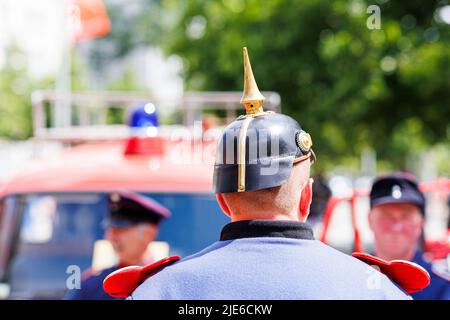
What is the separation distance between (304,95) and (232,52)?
1.75 metres

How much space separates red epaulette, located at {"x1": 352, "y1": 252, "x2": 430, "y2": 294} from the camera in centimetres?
201

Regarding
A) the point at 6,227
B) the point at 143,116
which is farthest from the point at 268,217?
the point at 6,227

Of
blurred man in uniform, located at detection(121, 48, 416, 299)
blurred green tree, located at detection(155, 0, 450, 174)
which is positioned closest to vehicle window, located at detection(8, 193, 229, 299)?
blurred man in uniform, located at detection(121, 48, 416, 299)

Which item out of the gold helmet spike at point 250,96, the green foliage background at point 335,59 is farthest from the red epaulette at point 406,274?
the green foliage background at point 335,59

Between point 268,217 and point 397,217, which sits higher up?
point 268,217

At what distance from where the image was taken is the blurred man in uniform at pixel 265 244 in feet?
5.95

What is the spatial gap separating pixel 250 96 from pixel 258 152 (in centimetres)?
23

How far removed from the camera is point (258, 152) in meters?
1.95

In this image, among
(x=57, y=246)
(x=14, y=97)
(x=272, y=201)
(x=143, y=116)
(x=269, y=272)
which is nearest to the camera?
(x=269, y=272)

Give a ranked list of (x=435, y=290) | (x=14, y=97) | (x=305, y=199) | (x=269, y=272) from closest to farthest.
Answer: (x=269, y=272)
(x=305, y=199)
(x=435, y=290)
(x=14, y=97)

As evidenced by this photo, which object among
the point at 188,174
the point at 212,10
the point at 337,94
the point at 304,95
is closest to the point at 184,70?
the point at 212,10

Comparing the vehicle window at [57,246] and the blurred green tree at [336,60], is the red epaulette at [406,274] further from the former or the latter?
the blurred green tree at [336,60]

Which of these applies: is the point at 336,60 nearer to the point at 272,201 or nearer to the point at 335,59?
the point at 335,59

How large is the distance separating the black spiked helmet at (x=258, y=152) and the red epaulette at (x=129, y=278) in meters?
0.26
